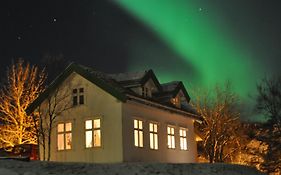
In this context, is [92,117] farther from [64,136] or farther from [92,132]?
[64,136]

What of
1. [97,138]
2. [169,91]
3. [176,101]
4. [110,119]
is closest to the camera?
[110,119]

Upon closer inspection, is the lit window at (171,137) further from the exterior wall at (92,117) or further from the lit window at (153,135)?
the exterior wall at (92,117)

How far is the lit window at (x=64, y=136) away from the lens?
123ft

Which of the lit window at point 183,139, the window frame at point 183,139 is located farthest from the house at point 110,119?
the lit window at point 183,139

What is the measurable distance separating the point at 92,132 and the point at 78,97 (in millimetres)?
2971

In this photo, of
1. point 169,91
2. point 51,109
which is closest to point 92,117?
point 51,109

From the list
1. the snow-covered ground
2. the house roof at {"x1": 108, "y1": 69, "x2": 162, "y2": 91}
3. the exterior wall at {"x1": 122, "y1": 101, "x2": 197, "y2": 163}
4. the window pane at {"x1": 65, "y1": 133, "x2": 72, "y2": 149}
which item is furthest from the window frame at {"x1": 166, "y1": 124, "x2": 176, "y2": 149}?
the window pane at {"x1": 65, "y1": 133, "x2": 72, "y2": 149}

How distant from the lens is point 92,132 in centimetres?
3653

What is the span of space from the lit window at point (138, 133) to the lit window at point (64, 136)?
4778 mm

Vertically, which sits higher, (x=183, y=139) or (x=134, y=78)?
(x=134, y=78)

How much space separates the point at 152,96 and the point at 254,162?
1689 cm

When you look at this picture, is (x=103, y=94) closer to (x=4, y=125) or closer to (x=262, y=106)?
(x=4, y=125)

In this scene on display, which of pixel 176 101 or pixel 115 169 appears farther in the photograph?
pixel 176 101

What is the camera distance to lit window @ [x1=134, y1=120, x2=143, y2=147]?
3706 centimetres
